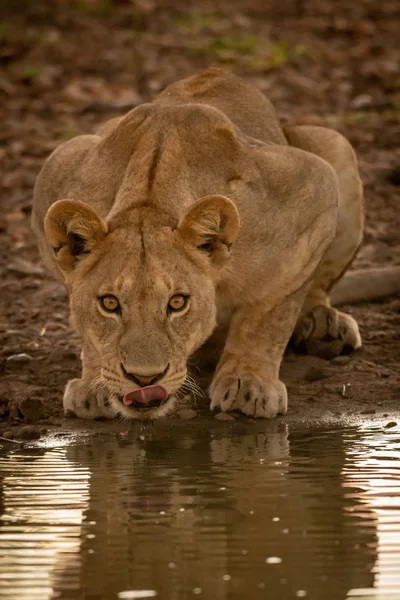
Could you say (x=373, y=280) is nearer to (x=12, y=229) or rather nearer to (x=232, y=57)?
(x=12, y=229)

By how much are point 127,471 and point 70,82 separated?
860 centimetres

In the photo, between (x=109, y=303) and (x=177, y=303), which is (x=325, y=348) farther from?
(x=109, y=303)

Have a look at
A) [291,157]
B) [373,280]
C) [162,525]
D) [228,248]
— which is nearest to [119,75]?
[373,280]

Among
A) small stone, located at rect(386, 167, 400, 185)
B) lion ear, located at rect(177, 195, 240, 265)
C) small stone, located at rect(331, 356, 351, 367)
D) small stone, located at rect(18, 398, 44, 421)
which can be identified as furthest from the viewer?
small stone, located at rect(386, 167, 400, 185)

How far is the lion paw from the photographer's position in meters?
7.12

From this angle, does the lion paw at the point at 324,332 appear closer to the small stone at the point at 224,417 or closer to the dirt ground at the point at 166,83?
the dirt ground at the point at 166,83

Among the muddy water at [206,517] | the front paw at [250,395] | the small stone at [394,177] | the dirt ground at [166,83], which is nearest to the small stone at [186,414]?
the front paw at [250,395]

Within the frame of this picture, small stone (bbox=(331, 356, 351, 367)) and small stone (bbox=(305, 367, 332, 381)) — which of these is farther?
small stone (bbox=(331, 356, 351, 367))

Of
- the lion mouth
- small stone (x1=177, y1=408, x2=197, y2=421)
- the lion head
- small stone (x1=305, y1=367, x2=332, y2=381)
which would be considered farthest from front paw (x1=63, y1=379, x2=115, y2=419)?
small stone (x1=305, y1=367, x2=332, y2=381)

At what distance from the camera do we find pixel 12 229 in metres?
9.47

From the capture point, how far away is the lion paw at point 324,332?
23.4 ft

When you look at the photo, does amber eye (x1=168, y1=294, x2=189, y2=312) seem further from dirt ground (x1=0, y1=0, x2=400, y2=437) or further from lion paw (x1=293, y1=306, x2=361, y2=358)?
lion paw (x1=293, y1=306, x2=361, y2=358)

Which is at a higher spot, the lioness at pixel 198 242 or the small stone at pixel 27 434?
the lioness at pixel 198 242

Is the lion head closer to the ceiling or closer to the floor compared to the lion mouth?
closer to the ceiling
